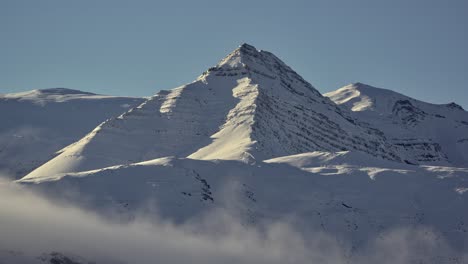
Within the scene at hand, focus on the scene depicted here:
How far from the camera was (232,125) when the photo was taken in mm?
130750

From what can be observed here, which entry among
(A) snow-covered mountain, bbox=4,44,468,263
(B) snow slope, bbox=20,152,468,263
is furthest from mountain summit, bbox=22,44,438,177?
(B) snow slope, bbox=20,152,468,263

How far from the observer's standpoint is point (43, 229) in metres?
63.4

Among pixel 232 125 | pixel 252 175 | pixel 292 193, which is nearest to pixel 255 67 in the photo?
pixel 232 125

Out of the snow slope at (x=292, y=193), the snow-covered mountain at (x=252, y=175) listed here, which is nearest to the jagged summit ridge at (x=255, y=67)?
the snow-covered mountain at (x=252, y=175)

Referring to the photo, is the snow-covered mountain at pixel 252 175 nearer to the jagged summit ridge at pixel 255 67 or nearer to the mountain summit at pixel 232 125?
the mountain summit at pixel 232 125

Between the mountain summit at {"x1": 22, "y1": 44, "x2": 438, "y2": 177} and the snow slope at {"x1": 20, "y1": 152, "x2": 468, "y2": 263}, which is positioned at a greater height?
the mountain summit at {"x1": 22, "y1": 44, "x2": 438, "y2": 177}

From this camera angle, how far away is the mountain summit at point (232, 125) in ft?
403

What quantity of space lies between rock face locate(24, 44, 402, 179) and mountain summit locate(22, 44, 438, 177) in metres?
0.15

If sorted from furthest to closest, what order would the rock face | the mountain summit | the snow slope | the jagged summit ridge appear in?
the jagged summit ridge, the rock face, the mountain summit, the snow slope

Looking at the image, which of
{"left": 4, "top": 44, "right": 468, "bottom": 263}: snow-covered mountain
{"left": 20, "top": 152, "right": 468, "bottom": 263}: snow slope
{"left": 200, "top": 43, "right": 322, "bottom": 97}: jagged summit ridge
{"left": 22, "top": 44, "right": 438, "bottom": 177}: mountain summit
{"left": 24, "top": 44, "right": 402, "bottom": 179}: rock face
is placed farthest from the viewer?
{"left": 200, "top": 43, "right": 322, "bottom": 97}: jagged summit ridge

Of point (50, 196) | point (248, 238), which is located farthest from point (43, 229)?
point (248, 238)

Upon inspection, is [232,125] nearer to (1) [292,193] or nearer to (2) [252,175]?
(2) [252,175]

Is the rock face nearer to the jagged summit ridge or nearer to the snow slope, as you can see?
the jagged summit ridge

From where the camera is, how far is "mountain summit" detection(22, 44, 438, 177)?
123m
